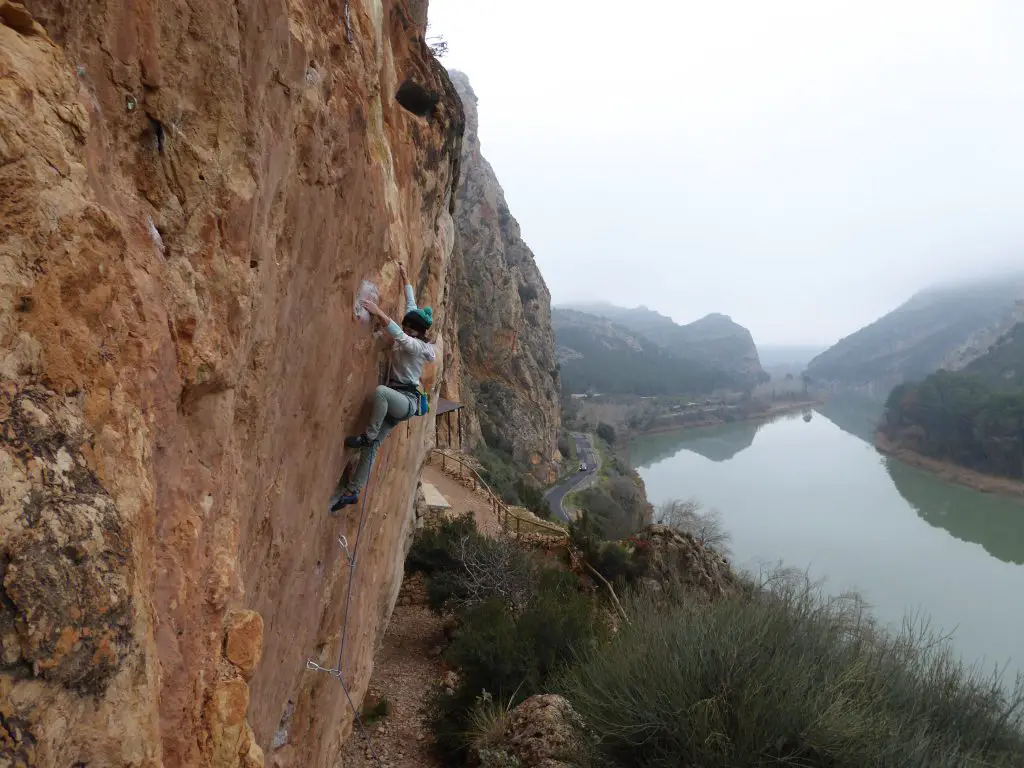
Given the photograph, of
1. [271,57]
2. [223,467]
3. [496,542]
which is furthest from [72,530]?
[496,542]

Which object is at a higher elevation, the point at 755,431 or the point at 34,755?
the point at 34,755

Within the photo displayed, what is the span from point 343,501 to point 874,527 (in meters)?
38.4

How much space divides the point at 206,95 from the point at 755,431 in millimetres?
85749

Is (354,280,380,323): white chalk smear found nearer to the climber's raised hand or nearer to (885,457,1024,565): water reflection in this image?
the climber's raised hand

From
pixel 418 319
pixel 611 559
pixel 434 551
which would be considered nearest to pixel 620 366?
pixel 611 559

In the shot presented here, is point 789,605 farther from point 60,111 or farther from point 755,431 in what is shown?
point 755,431

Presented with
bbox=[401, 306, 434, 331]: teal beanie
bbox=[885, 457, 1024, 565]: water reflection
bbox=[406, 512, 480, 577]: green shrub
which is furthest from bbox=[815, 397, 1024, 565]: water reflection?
bbox=[401, 306, 434, 331]: teal beanie

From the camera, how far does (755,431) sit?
79.8 m

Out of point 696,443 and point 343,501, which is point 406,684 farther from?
point 696,443

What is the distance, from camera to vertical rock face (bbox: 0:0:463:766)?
1543 millimetres

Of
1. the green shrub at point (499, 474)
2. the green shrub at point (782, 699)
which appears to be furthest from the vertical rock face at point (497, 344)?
the green shrub at point (782, 699)

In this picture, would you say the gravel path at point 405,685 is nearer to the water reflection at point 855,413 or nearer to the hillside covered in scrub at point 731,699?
Answer: the hillside covered in scrub at point 731,699

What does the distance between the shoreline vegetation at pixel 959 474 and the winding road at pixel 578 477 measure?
97.0ft

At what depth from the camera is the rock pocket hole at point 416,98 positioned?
5.52 m
